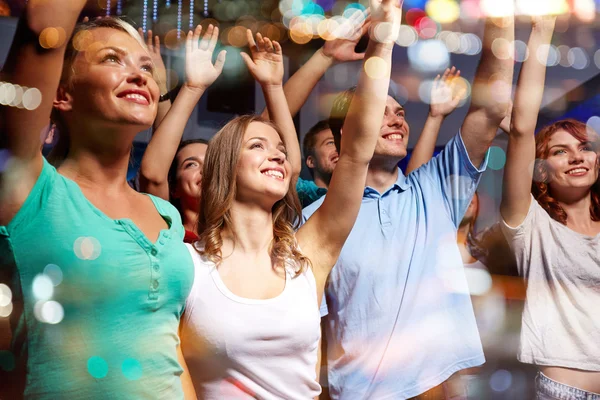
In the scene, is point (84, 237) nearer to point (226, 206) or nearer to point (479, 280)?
point (226, 206)

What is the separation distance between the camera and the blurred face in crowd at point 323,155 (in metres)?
1.36

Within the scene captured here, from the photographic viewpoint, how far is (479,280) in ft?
4.33

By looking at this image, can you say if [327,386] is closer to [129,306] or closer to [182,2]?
[129,306]

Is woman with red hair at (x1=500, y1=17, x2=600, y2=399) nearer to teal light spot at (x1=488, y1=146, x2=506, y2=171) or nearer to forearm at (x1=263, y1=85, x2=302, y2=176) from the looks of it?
teal light spot at (x1=488, y1=146, x2=506, y2=171)

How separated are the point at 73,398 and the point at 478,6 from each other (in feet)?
3.41

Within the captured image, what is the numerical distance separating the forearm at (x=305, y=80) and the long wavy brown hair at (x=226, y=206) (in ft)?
0.78

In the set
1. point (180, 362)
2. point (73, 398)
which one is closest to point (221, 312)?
point (180, 362)

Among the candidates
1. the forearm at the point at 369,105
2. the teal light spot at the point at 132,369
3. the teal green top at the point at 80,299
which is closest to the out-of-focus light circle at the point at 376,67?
the forearm at the point at 369,105

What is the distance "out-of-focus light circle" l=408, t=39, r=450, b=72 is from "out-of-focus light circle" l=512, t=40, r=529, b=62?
0.87 ft

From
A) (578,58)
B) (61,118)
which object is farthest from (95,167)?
(578,58)

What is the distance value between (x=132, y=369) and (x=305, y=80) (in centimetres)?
72

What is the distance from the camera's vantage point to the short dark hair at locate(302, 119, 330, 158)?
142 centimetres

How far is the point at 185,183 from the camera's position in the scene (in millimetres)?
1150

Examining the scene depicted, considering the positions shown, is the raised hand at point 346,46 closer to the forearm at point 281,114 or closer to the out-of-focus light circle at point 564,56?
the forearm at point 281,114
